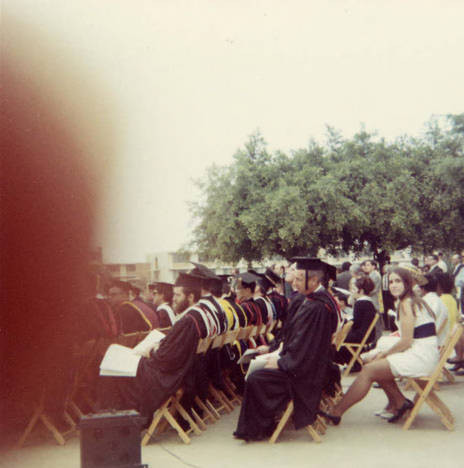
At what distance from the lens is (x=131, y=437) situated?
15.3ft

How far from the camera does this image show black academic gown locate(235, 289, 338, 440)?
19.4ft

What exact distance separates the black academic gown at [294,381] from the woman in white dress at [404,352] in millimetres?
526

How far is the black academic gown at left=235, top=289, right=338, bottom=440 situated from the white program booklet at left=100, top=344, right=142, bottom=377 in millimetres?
1106

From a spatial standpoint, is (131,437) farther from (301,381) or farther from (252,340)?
(252,340)

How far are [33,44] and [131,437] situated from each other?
4738mm

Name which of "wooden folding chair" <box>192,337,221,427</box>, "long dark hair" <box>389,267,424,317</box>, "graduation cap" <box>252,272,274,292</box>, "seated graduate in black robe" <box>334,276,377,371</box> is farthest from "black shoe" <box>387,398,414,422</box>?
"graduation cap" <box>252,272,274,292</box>

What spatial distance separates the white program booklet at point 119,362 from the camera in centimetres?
598

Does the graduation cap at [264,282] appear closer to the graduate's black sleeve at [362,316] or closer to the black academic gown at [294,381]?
the graduate's black sleeve at [362,316]

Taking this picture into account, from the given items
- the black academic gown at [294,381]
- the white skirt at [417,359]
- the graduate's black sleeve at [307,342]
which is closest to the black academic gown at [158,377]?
the black academic gown at [294,381]

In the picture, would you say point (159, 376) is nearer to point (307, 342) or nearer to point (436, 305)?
point (307, 342)

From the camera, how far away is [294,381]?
5910 millimetres

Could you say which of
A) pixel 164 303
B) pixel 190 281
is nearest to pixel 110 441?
pixel 190 281

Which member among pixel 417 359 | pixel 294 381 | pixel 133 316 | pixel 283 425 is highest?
pixel 133 316

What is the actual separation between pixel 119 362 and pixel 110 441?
59.9 inches
